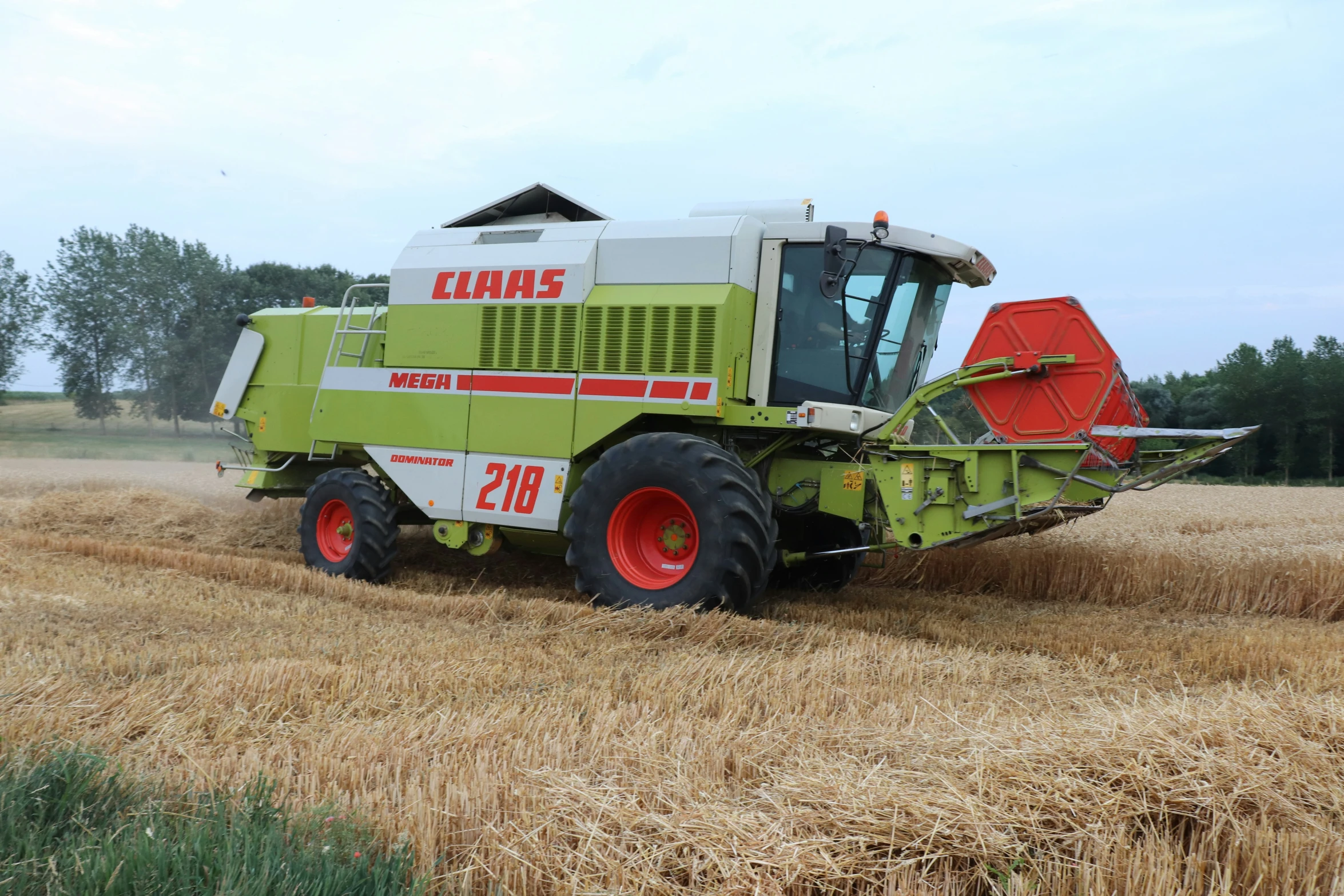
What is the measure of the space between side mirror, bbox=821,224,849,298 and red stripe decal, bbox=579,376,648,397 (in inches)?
53.6

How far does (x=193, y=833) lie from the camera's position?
202 centimetres

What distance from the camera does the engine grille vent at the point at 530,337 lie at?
6.79 metres

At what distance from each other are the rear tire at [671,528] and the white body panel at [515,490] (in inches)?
14.7

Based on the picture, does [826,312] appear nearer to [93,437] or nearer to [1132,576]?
[1132,576]

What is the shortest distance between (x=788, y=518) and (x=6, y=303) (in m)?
35.2

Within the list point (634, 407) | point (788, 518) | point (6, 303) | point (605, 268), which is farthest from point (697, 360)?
point (6, 303)

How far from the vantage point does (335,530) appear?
25.5 feet

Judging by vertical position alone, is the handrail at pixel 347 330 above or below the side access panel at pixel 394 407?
above

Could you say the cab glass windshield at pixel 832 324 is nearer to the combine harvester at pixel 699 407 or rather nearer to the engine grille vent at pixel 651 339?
the combine harvester at pixel 699 407

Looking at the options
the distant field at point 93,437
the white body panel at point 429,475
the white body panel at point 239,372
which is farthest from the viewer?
the distant field at point 93,437

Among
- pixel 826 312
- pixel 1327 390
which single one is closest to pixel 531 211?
pixel 826 312

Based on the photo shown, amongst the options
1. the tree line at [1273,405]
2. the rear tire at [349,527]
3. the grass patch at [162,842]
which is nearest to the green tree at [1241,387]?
the tree line at [1273,405]

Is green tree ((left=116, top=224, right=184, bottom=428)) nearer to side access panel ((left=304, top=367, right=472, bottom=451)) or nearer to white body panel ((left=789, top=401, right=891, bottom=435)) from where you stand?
side access panel ((left=304, top=367, right=472, bottom=451))

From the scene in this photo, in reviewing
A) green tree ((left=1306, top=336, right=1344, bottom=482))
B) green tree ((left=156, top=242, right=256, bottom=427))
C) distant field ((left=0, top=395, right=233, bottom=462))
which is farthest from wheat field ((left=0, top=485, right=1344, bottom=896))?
green tree ((left=156, top=242, right=256, bottom=427))
